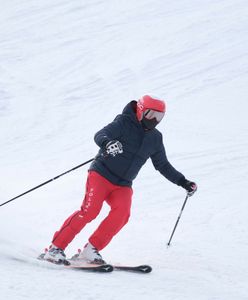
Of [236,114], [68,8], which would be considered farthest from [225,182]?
[68,8]

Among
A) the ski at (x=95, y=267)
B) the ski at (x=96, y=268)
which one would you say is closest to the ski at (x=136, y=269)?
the ski at (x=95, y=267)

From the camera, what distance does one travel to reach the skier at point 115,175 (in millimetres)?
5508

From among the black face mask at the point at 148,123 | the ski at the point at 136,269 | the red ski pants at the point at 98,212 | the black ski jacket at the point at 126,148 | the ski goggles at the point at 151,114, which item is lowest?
the ski at the point at 136,269

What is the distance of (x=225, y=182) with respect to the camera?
397 inches

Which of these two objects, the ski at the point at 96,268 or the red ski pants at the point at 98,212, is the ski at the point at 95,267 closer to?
the ski at the point at 96,268

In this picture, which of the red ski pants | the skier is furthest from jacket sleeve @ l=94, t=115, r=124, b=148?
the red ski pants

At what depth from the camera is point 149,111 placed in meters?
5.53

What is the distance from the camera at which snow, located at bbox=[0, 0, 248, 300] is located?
518cm

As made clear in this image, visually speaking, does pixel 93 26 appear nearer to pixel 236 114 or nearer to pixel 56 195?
pixel 236 114

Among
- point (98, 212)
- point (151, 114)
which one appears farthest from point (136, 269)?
point (151, 114)

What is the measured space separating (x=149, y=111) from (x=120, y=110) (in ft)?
32.7

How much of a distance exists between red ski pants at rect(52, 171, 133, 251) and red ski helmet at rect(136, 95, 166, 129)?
0.66 m

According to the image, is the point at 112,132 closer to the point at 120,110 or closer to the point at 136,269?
the point at 136,269

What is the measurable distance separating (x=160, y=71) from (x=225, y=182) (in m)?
8.57
